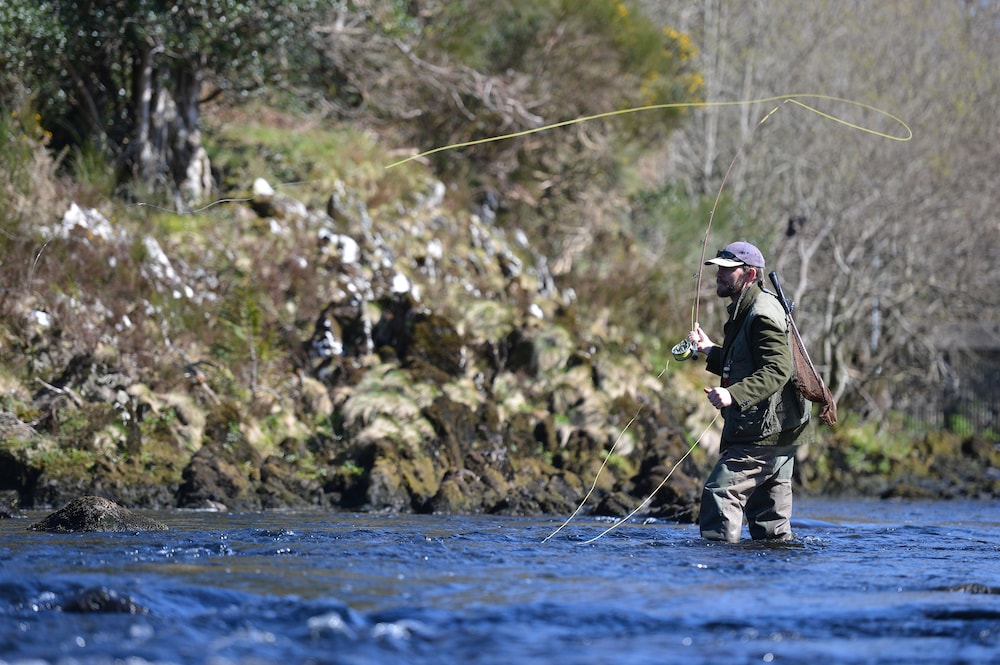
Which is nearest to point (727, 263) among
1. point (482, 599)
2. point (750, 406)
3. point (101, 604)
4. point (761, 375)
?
point (761, 375)

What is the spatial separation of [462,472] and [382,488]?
82cm

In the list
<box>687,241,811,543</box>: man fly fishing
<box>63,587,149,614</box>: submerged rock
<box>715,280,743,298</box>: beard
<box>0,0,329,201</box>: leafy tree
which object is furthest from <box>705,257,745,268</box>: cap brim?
<box>0,0,329,201</box>: leafy tree

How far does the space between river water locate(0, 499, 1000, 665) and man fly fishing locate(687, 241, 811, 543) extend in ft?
→ 1.08

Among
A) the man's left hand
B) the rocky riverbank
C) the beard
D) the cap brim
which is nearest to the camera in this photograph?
the man's left hand

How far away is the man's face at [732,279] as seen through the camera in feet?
23.3

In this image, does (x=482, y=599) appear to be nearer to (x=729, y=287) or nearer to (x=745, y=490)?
(x=745, y=490)

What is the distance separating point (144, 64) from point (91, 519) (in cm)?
871

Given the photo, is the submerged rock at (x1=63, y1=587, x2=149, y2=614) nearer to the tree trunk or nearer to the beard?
the beard

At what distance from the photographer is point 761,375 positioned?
6746 millimetres

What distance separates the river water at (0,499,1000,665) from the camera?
459 centimetres

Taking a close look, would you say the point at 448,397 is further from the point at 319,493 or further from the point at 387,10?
the point at 387,10

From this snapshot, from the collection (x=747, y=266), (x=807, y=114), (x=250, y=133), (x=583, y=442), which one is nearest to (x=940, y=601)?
(x=747, y=266)

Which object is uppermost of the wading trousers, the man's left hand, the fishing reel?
the fishing reel

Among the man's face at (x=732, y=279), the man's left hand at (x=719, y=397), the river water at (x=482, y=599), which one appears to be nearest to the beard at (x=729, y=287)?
the man's face at (x=732, y=279)
